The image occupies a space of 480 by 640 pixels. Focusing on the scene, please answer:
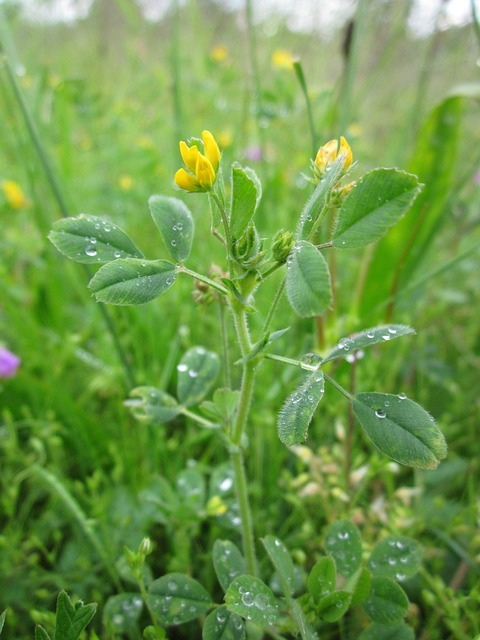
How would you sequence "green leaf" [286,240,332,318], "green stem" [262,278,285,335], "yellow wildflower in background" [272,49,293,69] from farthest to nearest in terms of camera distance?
1. "yellow wildflower in background" [272,49,293,69]
2. "green stem" [262,278,285,335]
3. "green leaf" [286,240,332,318]

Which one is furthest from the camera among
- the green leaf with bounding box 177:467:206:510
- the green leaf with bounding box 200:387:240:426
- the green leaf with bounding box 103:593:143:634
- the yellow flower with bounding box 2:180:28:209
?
the yellow flower with bounding box 2:180:28:209

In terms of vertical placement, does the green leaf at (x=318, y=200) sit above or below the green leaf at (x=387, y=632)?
above

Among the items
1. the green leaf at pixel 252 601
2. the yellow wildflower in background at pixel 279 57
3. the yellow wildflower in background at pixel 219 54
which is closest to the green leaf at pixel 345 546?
the green leaf at pixel 252 601

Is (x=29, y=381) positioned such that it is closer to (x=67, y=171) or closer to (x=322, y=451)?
(x=322, y=451)

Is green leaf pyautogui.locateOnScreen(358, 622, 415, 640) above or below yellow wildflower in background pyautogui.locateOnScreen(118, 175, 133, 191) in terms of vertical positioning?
below

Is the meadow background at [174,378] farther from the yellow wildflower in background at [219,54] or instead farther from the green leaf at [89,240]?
the yellow wildflower in background at [219,54]

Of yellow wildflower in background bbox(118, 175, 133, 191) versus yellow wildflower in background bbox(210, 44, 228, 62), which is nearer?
yellow wildflower in background bbox(118, 175, 133, 191)

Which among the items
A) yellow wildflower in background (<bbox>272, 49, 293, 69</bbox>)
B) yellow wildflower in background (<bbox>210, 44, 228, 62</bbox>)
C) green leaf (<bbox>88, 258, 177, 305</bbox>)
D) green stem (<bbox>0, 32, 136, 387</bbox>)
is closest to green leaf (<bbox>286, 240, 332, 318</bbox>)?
green leaf (<bbox>88, 258, 177, 305</bbox>)

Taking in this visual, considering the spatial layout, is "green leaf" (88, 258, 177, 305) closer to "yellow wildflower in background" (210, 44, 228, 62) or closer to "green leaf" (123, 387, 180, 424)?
"green leaf" (123, 387, 180, 424)

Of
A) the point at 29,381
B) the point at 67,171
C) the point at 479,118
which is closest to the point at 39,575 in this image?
the point at 29,381
